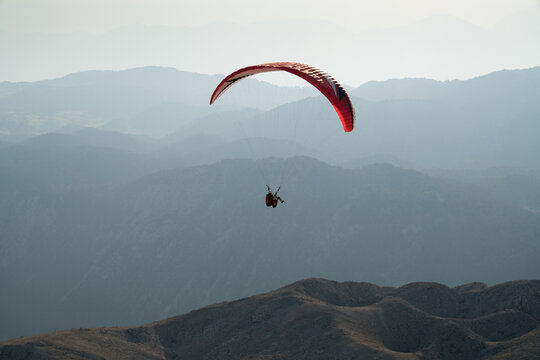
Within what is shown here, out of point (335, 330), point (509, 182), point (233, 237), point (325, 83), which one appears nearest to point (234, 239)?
point (233, 237)

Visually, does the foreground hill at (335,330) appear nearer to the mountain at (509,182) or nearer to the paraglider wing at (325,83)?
the paraglider wing at (325,83)

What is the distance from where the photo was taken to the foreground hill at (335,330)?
33.8 metres

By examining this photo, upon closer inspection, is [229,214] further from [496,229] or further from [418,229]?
[496,229]

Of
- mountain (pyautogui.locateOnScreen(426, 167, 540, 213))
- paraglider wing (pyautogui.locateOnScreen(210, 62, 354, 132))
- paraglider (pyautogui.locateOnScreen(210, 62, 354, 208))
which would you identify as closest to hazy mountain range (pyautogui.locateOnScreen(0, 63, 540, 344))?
mountain (pyautogui.locateOnScreen(426, 167, 540, 213))

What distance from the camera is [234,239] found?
126 meters

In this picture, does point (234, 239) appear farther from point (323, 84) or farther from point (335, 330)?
point (323, 84)

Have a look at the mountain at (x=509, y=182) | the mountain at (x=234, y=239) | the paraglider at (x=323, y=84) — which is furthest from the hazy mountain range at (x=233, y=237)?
the paraglider at (x=323, y=84)

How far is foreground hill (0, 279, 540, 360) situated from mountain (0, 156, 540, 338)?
65551 millimetres

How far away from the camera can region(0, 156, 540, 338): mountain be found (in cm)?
11231

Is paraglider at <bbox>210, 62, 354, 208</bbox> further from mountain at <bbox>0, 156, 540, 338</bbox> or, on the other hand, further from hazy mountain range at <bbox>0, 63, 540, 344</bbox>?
mountain at <bbox>0, 156, 540, 338</bbox>

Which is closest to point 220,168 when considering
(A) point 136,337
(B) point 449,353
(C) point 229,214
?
(C) point 229,214

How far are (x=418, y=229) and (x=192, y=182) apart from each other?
241 feet

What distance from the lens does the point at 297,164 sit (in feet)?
454

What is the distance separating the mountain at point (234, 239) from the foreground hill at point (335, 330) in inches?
2581
